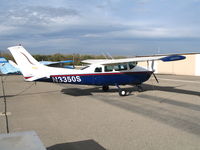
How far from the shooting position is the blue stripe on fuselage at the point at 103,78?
1118 cm

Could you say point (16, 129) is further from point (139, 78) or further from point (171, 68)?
point (171, 68)

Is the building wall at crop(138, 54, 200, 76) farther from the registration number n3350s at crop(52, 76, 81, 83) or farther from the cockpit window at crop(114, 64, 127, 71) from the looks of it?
the registration number n3350s at crop(52, 76, 81, 83)

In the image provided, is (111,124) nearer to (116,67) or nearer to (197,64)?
(116,67)

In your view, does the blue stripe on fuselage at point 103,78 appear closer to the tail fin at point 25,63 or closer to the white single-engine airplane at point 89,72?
the white single-engine airplane at point 89,72

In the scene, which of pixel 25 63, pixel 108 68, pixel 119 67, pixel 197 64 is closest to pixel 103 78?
pixel 108 68

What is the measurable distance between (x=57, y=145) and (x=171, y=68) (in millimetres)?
29803

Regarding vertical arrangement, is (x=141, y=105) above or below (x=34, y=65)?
below

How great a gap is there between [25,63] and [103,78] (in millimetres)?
4216

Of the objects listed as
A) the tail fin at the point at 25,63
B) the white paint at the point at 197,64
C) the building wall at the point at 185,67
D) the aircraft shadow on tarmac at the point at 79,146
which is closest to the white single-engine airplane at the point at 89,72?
the tail fin at the point at 25,63

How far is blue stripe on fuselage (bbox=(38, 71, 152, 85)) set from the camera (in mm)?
11175

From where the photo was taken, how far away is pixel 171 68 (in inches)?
1260

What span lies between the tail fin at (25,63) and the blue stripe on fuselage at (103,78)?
0.79 metres

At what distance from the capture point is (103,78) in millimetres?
11797

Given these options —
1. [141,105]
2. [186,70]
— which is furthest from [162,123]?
[186,70]
